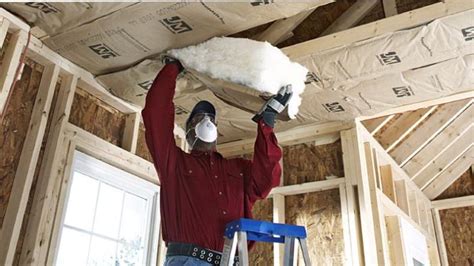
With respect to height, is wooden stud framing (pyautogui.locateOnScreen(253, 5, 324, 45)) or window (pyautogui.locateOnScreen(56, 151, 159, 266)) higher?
wooden stud framing (pyautogui.locateOnScreen(253, 5, 324, 45))

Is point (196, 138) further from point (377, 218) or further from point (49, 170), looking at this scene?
point (377, 218)

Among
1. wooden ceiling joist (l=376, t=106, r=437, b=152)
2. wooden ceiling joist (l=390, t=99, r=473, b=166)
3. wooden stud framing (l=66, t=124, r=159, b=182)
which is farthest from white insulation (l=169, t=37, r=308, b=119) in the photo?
wooden ceiling joist (l=390, t=99, r=473, b=166)

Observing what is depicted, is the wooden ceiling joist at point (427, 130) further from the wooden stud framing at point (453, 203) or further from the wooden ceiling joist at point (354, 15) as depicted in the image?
the wooden ceiling joist at point (354, 15)

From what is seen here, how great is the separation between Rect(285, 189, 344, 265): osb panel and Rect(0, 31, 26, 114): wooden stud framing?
224 centimetres

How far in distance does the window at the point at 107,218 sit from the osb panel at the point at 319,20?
56.3 inches

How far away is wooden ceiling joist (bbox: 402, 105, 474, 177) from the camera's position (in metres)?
4.42

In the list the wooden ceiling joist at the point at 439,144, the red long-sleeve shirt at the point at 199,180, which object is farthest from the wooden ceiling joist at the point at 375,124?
the red long-sleeve shirt at the point at 199,180

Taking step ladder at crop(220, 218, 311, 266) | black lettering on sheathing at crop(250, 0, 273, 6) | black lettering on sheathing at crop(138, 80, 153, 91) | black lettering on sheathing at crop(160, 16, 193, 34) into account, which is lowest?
step ladder at crop(220, 218, 311, 266)

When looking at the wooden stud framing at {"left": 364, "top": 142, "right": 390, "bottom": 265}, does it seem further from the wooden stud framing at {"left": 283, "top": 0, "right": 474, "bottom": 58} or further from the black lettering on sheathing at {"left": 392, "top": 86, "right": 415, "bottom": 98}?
the wooden stud framing at {"left": 283, "top": 0, "right": 474, "bottom": 58}

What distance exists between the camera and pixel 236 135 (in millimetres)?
3762

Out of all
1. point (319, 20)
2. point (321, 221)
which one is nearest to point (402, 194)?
point (321, 221)

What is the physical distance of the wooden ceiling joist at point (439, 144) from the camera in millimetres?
4422

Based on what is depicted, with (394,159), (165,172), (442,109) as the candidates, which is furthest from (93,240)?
(442,109)

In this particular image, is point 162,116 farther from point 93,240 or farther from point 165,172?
point 93,240
